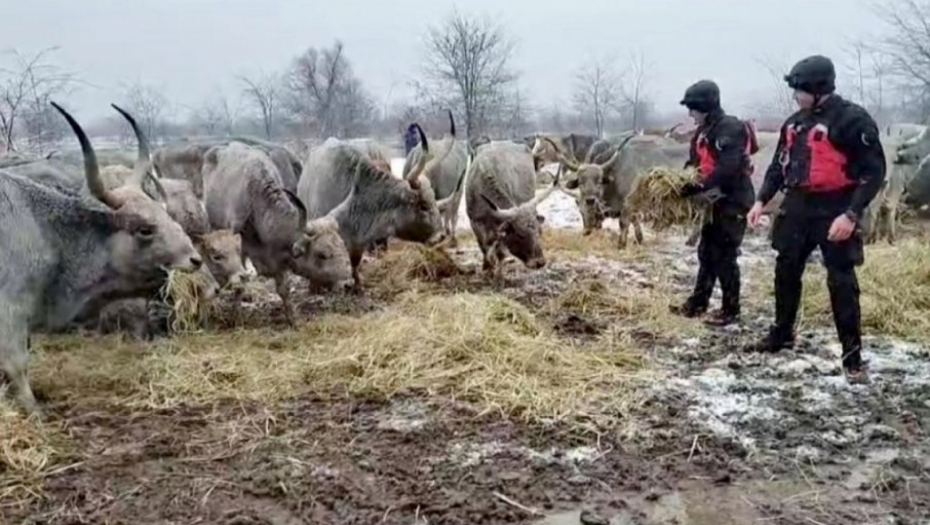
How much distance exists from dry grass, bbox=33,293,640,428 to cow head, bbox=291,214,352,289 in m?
0.94

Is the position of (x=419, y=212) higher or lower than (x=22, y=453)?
higher

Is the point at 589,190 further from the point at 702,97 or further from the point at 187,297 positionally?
the point at 187,297

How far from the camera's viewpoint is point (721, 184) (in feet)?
22.3

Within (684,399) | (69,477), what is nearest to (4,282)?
(69,477)

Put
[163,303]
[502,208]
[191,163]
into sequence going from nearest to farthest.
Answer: [163,303] → [502,208] → [191,163]

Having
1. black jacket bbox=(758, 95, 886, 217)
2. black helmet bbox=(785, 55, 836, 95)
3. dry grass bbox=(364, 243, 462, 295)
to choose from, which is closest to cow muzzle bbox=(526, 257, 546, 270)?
dry grass bbox=(364, 243, 462, 295)

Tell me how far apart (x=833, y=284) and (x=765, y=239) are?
6.78 meters

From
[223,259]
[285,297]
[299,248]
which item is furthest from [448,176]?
[223,259]

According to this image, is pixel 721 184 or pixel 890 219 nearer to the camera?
pixel 721 184

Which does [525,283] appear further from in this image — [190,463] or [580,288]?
[190,463]

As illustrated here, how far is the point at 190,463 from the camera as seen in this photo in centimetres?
435

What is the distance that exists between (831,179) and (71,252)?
4.80 metres

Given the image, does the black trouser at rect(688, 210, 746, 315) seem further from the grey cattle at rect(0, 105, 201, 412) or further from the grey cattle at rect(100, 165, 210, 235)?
the grey cattle at rect(100, 165, 210, 235)

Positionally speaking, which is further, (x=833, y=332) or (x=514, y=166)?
(x=514, y=166)
